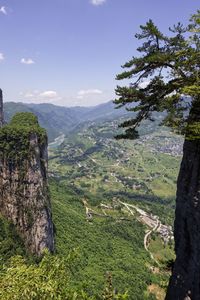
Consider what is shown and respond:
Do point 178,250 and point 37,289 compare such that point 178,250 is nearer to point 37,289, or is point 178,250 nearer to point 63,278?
point 63,278

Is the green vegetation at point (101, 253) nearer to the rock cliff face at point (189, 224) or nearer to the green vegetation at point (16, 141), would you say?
the green vegetation at point (16, 141)

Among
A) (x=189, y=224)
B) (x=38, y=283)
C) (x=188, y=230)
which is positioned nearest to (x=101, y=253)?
(x=188, y=230)

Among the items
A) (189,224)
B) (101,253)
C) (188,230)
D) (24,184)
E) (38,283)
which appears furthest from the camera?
(101,253)

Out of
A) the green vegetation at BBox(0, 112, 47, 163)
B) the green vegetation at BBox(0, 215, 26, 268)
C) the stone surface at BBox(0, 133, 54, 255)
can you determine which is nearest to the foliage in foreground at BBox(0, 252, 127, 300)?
the green vegetation at BBox(0, 215, 26, 268)

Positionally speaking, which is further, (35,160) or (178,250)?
(35,160)

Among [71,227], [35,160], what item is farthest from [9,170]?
[71,227]

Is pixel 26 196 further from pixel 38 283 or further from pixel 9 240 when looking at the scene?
pixel 38 283
